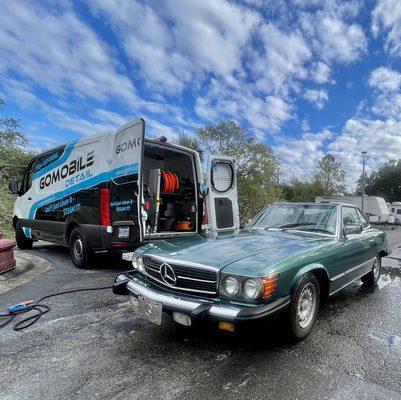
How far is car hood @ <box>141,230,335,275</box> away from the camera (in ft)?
9.71

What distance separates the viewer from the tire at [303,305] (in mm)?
3002

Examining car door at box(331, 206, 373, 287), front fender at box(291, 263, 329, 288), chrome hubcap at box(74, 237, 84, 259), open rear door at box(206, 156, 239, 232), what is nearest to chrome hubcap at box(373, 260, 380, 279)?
car door at box(331, 206, 373, 287)

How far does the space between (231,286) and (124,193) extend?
3.23 meters

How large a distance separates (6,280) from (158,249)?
3468 mm

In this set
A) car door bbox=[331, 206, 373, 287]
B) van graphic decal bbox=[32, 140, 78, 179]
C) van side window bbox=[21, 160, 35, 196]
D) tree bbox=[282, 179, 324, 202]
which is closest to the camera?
car door bbox=[331, 206, 373, 287]

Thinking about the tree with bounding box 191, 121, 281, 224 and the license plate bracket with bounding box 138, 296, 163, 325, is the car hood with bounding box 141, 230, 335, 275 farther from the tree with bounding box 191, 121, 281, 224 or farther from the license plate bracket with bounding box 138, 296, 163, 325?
the tree with bounding box 191, 121, 281, 224

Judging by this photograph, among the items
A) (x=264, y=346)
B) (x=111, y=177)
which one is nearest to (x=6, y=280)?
(x=111, y=177)

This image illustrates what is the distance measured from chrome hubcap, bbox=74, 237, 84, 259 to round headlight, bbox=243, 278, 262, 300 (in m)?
4.42

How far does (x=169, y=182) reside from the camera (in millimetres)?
6598

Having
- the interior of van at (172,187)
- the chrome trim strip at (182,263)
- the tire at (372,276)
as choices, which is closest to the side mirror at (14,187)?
the interior of van at (172,187)

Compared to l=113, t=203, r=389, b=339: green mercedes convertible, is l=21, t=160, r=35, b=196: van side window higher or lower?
higher

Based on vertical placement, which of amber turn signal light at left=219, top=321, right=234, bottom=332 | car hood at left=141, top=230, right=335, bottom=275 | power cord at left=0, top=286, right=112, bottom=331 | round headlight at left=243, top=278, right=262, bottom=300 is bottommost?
power cord at left=0, top=286, right=112, bottom=331

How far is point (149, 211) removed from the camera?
20.0ft

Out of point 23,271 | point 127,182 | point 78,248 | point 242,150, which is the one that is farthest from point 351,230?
point 242,150
